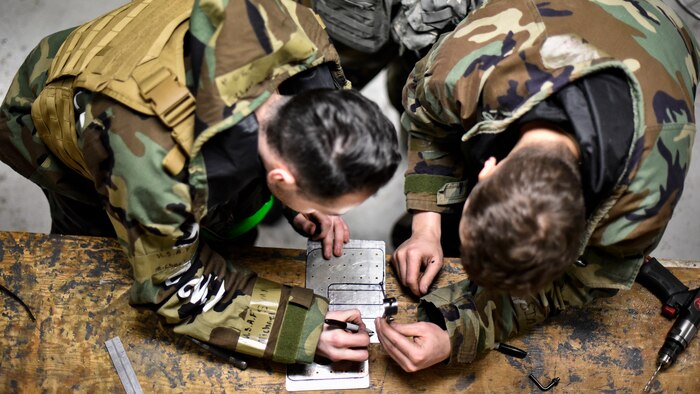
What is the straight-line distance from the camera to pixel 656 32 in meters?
1.20

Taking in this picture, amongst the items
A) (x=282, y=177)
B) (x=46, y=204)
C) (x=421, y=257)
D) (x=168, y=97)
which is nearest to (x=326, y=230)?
(x=421, y=257)

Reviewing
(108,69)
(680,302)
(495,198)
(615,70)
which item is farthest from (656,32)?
(108,69)

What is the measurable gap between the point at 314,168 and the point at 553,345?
2.70 ft

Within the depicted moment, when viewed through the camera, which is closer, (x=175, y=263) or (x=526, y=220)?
(x=526, y=220)

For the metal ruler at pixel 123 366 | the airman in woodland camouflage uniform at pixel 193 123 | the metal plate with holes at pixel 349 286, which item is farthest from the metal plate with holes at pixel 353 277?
the metal ruler at pixel 123 366

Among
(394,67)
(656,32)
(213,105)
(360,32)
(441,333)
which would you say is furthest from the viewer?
(394,67)

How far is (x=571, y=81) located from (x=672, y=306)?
73 centimetres

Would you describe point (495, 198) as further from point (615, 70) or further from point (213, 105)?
point (213, 105)

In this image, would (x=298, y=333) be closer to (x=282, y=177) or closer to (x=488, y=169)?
(x=282, y=177)

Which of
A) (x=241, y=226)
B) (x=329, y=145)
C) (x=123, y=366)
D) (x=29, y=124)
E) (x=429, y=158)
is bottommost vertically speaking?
(x=123, y=366)

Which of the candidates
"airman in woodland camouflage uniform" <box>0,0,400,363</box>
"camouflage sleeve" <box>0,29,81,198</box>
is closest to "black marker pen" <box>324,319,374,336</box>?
"airman in woodland camouflage uniform" <box>0,0,400,363</box>

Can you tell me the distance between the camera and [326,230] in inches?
60.8

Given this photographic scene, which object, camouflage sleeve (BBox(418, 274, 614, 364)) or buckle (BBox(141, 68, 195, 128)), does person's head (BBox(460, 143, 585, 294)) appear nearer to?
camouflage sleeve (BBox(418, 274, 614, 364))

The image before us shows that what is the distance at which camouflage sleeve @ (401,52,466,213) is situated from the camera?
4.73 ft
